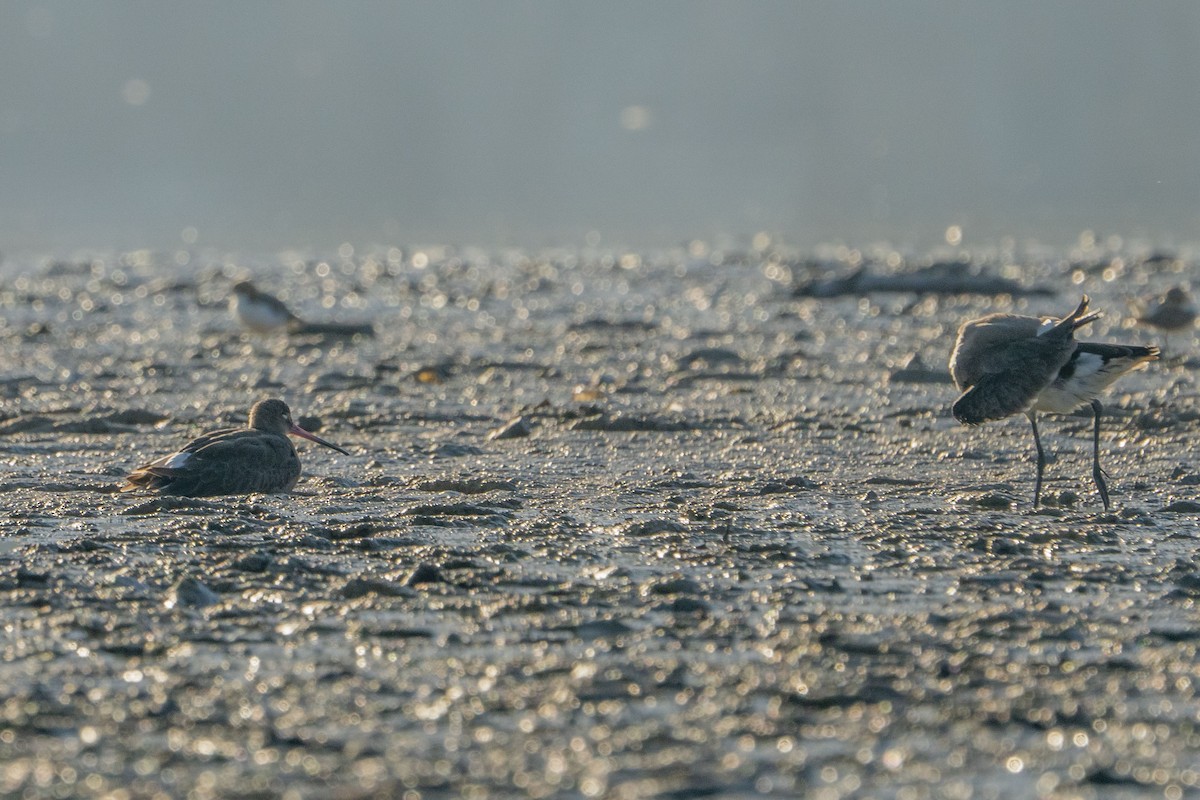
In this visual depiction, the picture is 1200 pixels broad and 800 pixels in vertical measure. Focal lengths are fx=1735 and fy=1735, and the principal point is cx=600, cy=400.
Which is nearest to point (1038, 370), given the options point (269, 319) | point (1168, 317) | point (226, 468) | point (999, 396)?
point (999, 396)

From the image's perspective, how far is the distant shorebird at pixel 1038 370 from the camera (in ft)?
23.7

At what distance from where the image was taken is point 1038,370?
721 cm

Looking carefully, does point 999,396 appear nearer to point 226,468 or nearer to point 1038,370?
point 1038,370

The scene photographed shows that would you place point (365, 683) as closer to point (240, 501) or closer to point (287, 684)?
point (287, 684)

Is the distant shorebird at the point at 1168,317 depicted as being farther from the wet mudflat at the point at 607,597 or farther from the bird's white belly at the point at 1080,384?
the bird's white belly at the point at 1080,384

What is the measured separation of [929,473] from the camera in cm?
778

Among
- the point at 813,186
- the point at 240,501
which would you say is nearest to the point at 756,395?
the point at 240,501

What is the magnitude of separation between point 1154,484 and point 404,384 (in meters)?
5.41

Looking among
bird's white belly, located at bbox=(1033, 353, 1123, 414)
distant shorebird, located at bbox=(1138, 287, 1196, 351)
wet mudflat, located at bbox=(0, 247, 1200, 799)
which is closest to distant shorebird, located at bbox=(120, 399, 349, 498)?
wet mudflat, located at bbox=(0, 247, 1200, 799)

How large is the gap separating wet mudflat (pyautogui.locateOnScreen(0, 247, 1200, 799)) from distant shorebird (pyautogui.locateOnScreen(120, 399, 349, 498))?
0.13m

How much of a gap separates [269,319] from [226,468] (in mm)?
7387

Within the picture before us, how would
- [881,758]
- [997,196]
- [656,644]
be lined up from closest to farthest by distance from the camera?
[881,758] < [656,644] < [997,196]

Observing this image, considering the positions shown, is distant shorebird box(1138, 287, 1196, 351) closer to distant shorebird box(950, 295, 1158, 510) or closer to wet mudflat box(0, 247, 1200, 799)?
wet mudflat box(0, 247, 1200, 799)

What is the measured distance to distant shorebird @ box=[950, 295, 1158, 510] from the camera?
7234 mm
